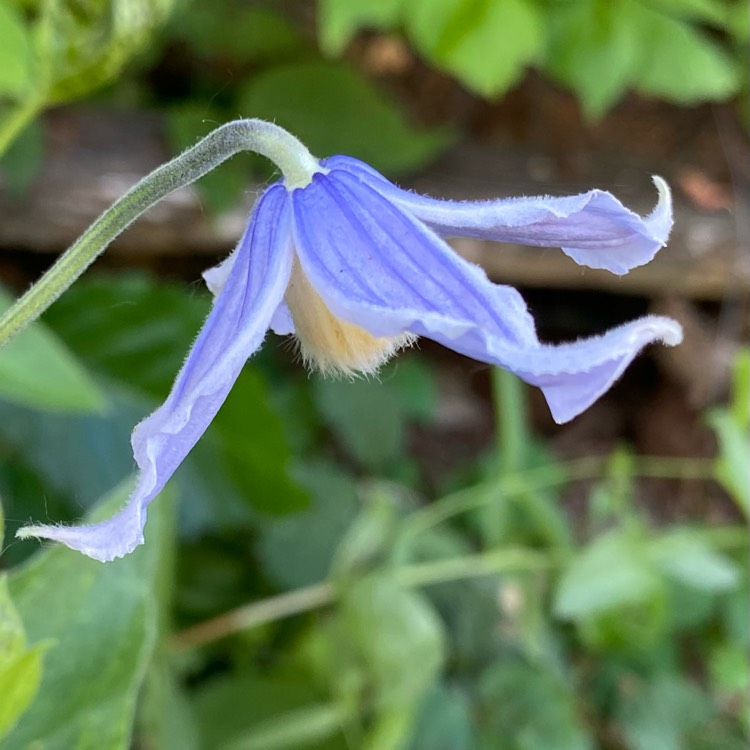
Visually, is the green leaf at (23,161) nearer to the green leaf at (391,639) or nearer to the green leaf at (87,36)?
the green leaf at (87,36)

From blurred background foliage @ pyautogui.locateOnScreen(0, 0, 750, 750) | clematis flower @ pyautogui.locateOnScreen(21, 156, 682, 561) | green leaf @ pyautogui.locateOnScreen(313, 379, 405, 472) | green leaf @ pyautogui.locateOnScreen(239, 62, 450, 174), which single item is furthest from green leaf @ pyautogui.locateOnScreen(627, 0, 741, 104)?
clematis flower @ pyautogui.locateOnScreen(21, 156, 682, 561)

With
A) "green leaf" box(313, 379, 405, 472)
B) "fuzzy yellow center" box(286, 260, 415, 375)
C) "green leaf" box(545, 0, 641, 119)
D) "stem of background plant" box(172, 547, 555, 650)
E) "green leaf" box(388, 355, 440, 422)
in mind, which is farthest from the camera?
"green leaf" box(388, 355, 440, 422)

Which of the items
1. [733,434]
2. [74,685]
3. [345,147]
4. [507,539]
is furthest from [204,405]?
[345,147]

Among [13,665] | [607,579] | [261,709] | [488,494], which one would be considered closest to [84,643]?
[13,665]

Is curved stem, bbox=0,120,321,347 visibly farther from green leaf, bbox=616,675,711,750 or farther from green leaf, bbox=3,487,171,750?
green leaf, bbox=616,675,711,750

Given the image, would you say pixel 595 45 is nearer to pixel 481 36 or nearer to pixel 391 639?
pixel 481 36

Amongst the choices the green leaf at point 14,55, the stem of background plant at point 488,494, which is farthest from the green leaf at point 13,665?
the stem of background plant at point 488,494

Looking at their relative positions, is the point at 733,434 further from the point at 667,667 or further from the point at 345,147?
the point at 345,147
